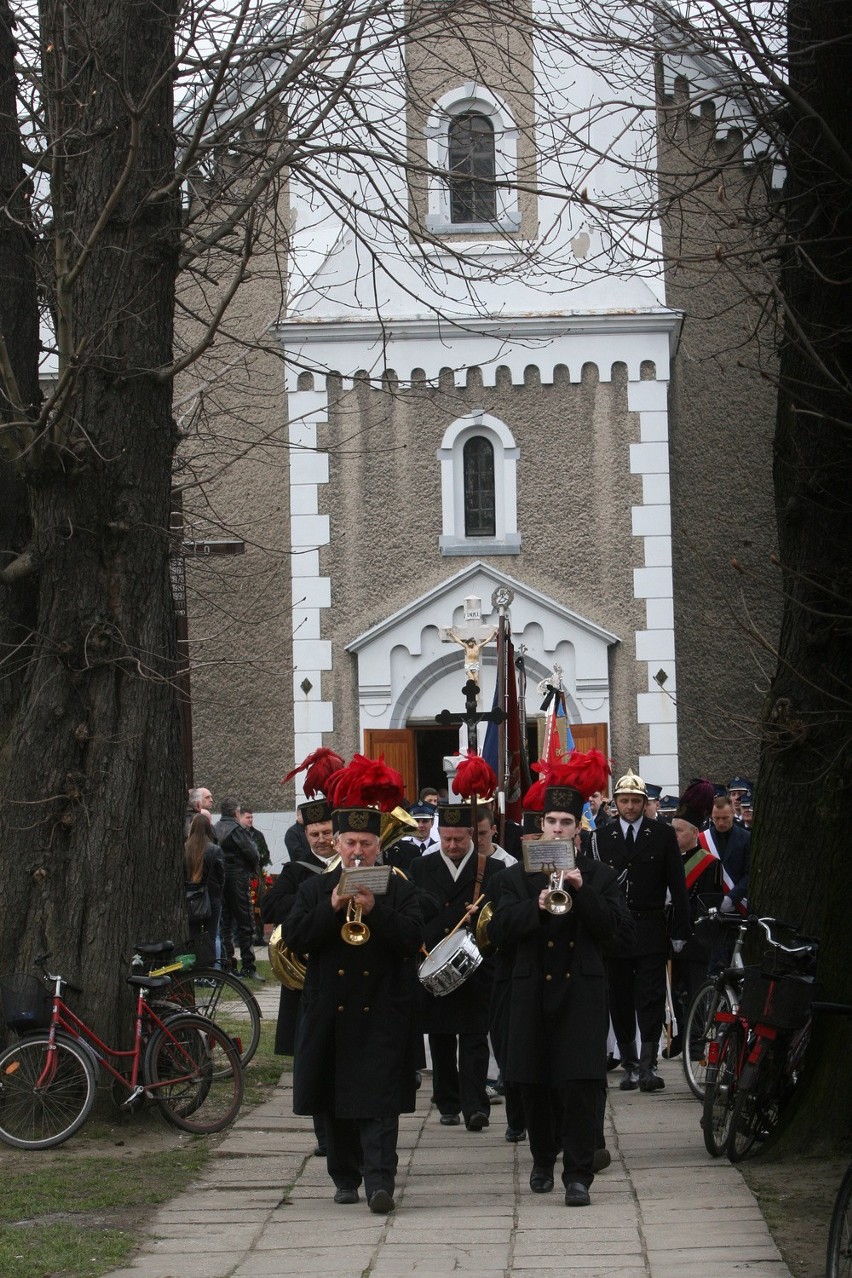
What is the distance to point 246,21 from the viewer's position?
11.4 m

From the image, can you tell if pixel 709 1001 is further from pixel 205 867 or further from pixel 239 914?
pixel 239 914

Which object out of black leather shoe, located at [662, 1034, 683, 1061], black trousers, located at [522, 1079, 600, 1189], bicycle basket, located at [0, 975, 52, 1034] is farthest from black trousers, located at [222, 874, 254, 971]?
black trousers, located at [522, 1079, 600, 1189]

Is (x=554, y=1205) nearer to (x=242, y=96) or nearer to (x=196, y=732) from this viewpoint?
(x=242, y=96)

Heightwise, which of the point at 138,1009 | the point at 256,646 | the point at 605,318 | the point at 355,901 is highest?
the point at 605,318

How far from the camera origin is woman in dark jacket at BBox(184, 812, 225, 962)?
54.3 feet

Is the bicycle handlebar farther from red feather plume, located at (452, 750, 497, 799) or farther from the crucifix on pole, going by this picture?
the crucifix on pole

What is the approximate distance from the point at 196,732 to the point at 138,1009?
659 inches

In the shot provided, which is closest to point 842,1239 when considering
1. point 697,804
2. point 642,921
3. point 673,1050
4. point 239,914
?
point 642,921

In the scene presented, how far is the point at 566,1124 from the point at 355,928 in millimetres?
1205

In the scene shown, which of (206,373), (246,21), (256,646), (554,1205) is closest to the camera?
(554,1205)

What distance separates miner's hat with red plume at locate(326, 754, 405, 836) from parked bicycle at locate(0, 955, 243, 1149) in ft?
6.87

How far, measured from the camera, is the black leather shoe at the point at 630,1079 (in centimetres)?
1179

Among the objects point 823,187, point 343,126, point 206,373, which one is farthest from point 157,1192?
point 206,373

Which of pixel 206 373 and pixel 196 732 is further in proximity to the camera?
pixel 196 732
